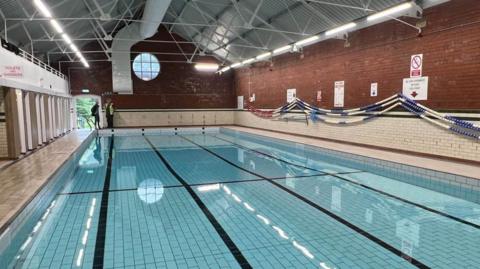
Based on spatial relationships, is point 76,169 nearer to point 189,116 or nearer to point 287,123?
point 287,123

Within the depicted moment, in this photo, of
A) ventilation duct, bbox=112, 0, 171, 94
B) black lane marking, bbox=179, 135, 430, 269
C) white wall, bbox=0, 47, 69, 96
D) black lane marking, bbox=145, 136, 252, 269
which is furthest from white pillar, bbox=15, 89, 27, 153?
ventilation duct, bbox=112, 0, 171, 94

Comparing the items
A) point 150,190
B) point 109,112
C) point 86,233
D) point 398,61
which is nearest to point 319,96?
point 398,61

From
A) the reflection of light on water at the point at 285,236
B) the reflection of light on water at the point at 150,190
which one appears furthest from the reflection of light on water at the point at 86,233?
the reflection of light on water at the point at 285,236

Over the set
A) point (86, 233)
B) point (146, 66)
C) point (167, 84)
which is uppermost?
point (146, 66)

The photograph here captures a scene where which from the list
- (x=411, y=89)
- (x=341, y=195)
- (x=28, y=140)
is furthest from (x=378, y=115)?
(x=28, y=140)

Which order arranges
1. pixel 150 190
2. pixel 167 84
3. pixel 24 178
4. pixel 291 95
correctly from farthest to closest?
1. pixel 167 84
2. pixel 291 95
3. pixel 150 190
4. pixel 24 178

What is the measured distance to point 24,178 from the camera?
4.94 m

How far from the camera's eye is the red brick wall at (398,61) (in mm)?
6102

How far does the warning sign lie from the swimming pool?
75.3 inches

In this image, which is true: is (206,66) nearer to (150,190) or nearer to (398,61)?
(398,61)

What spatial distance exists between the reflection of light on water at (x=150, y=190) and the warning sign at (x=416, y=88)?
230 inches

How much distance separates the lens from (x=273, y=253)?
292cm

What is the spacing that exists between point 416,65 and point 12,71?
8.81 metres

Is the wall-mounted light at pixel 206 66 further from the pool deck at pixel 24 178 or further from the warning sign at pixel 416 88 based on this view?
the warning sign at pixel 416 88
